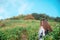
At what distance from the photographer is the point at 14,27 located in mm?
5828

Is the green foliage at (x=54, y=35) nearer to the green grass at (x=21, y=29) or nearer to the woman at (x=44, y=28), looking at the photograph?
the green grass at (x=21, y=29)

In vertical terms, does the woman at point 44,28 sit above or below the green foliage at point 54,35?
above

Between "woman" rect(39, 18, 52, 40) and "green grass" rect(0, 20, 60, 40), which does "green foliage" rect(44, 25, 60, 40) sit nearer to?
"green grass" rect(0, 20, 60, 40)

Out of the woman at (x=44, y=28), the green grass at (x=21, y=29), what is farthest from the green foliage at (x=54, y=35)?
the woman at (x=44, y=28)

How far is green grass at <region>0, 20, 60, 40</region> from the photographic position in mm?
5711

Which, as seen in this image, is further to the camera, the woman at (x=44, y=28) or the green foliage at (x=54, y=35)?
the woman at (x=44, y=28)

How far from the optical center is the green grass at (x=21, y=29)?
571 cm

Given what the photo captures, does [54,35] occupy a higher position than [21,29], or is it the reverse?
[21,29]

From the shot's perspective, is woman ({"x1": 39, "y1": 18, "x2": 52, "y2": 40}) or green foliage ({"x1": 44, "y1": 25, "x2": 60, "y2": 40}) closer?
green foliage ({"x1": 44, "y1": 25, "x2": 60, "y2": 40})

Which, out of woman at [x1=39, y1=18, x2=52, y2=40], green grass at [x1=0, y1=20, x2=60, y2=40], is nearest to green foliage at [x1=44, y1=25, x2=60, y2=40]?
green grass at [x1=0, y1=20, x2=60, y2=40]

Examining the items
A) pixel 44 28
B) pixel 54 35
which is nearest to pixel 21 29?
pixel 44 28

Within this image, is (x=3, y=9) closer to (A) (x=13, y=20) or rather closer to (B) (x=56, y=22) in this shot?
(A) (x=13, y=20)

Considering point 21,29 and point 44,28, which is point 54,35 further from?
point 21,29

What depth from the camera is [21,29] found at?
5766 mm
